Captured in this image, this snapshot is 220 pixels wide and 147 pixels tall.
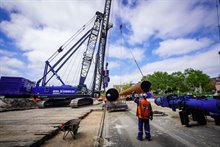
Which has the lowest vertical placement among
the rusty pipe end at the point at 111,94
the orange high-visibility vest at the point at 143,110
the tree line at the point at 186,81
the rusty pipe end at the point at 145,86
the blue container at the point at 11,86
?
the orange high-visibility vest at the point at 143,110

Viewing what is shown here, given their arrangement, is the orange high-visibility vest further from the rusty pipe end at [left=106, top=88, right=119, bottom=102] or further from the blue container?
the blue container

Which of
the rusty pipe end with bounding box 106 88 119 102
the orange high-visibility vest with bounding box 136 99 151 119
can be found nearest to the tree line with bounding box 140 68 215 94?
the rusty pipe end with bounding box 106 88 119 102

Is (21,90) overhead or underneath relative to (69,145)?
overhead

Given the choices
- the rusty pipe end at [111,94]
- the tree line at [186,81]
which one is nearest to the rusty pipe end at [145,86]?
the rusty pipe end at [111,94]

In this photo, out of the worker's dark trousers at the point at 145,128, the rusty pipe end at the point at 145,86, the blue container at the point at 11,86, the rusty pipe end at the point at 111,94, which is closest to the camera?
the worker's dark trousers at the point at 145,128

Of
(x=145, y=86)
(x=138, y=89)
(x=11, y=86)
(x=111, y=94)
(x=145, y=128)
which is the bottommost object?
(x=145, y=128)

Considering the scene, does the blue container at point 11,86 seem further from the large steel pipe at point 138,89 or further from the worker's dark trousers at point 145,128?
the worker's dark trousers at point 145,128

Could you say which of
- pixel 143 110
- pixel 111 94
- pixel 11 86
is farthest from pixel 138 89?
pixel 11 86

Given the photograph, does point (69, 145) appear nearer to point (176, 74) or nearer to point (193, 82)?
point (193, 82)

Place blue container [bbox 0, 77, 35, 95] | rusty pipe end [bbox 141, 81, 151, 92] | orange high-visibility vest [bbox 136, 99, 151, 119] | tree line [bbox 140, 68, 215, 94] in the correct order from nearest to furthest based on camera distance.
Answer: orange high-visibility vest [bbox 136, 99, 151, 119] < rusty pipe end [bbox 141, 81, 151, 92] < blue container [bbox 0, 77, 35, 95] < tree line [bbox 140, 68, 215, 94]

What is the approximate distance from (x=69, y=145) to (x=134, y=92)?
431cm

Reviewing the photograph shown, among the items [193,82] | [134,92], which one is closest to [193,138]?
[134,92]

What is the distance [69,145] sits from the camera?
14.8 ft

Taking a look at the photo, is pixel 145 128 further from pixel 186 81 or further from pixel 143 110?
pixel 186 81
